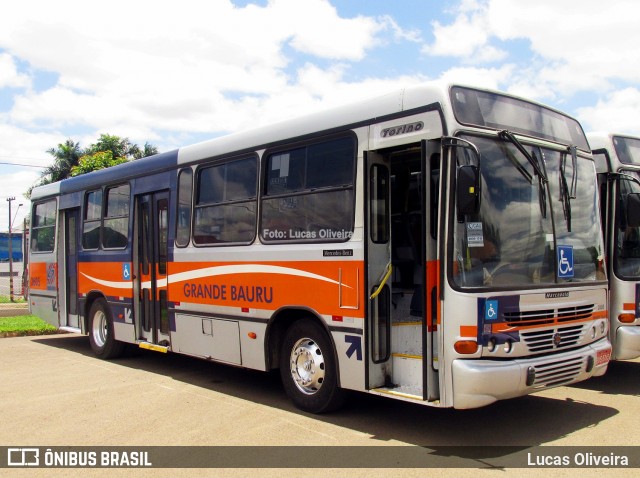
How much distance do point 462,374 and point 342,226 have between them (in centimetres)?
195

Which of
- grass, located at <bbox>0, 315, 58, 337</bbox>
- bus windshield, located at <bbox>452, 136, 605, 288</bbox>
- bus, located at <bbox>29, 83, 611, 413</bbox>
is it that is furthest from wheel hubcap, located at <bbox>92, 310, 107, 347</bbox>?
bus windshield, located at <bbox>452, 136, 605, 288</bbox>

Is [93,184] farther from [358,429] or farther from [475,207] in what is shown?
[475,207]

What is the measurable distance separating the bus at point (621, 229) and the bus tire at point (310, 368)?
3.63 metres

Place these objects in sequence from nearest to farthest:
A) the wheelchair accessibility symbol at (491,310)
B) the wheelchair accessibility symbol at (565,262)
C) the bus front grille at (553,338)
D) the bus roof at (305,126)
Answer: the wheelchair accessibility symbol at (491,310) → the bus front grille at (553,338) → the bus roof at (305,126) → the wheelchair accessibility symbol at (565,262)

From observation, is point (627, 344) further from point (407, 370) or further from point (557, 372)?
point (407, 370)

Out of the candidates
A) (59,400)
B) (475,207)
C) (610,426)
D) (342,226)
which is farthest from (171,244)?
(610,426)

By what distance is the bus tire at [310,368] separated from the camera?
257 inches

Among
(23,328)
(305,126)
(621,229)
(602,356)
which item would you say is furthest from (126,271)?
(621,229)

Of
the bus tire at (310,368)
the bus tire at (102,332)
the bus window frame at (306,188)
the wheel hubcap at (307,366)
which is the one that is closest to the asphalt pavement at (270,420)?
the bus tire at (310,368)

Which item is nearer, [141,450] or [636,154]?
[141,450]

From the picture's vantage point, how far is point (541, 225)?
5879 millimetres

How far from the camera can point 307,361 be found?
6.79 meters

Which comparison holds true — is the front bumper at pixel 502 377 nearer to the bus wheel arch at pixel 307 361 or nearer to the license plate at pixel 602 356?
the license plate at pixel 602 356

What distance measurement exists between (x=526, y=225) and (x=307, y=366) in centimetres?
272
